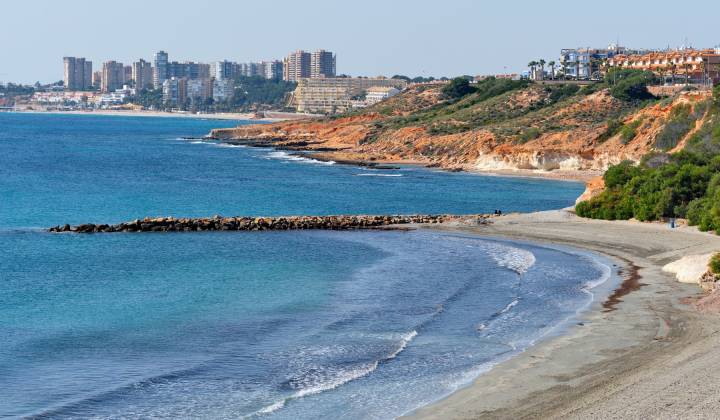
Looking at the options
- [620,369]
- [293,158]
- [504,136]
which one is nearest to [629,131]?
[504,136]

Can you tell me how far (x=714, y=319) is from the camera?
100 feet

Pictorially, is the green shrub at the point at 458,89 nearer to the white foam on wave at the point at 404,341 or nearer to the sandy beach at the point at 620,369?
the sandy beach at the point at 620,369

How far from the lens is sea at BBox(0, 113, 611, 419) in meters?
24.5

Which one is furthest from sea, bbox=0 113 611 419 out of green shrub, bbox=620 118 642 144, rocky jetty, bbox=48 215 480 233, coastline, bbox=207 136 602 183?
green shrub, bbox=620 118 642 144

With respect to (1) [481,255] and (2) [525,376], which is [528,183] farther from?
(2) [525,376]

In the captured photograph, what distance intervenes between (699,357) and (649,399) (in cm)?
412

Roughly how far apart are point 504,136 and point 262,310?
81253 mm

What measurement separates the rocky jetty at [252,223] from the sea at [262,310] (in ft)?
5.61

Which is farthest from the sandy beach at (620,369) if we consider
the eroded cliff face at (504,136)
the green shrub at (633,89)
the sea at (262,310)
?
the green shrub at (633,89)

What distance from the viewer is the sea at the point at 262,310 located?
24453 millimetres

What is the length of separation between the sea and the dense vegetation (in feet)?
26.7

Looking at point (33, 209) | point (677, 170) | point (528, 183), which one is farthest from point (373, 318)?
point (528, 183)

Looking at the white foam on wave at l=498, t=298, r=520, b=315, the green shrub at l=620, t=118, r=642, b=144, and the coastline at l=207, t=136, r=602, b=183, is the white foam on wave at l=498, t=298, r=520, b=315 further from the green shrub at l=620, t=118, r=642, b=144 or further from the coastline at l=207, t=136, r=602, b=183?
the green shrub at l=620, t=118, r=642, b=144

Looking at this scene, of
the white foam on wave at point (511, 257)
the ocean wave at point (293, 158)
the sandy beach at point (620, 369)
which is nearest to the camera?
the sandy beach at point (620, 369)
